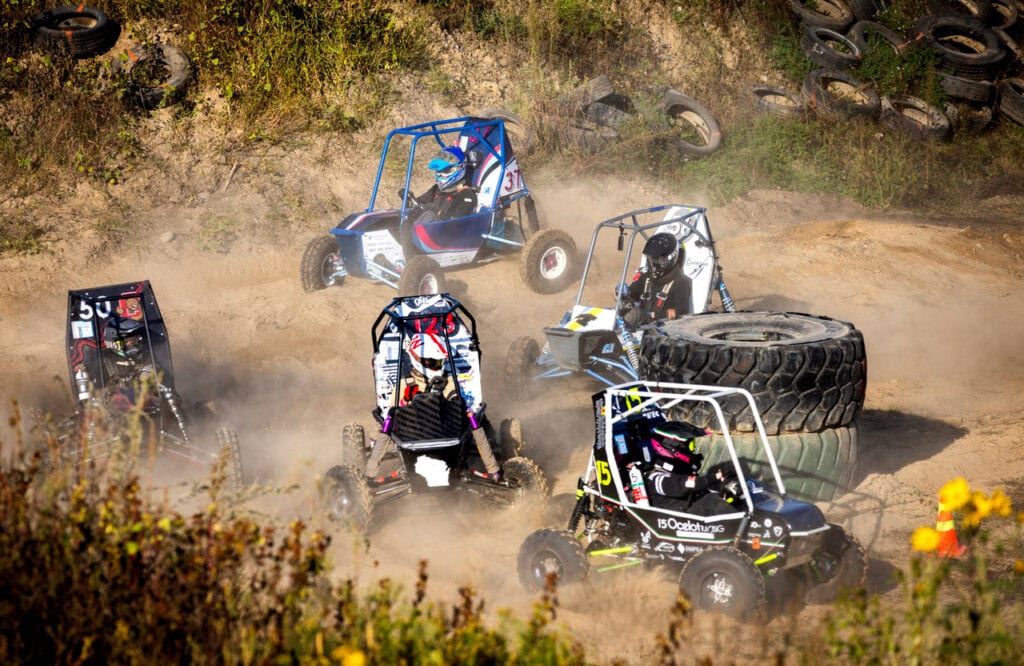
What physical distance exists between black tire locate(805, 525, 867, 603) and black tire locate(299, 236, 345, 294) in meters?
8.95

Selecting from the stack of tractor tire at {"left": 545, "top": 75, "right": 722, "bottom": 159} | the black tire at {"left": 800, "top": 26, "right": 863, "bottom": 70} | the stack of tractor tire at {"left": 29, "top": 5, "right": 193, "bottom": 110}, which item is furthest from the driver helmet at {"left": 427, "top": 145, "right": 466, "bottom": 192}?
the black tire at {"left": 800, "top": 26, "right": 863, "bottom": 70}

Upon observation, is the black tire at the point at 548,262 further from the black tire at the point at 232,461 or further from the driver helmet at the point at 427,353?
the black tire at the point at 232,461

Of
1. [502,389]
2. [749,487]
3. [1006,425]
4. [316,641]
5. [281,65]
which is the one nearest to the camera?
[316,641]

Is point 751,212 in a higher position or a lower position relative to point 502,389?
higher

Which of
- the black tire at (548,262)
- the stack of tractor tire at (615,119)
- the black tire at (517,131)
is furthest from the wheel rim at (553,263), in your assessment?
the stack of tractor tire at (615,119)

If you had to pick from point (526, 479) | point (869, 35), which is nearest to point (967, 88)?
point (869, 35)

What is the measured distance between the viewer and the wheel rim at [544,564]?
6926 millimetres

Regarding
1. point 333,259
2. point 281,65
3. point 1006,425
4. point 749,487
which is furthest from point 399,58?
point 749,487

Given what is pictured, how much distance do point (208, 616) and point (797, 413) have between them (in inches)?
206

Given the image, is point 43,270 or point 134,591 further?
point 43,270

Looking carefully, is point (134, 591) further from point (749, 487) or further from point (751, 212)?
point (751, 212)

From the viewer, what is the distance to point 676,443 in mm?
7293

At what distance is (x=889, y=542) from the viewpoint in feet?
24.9

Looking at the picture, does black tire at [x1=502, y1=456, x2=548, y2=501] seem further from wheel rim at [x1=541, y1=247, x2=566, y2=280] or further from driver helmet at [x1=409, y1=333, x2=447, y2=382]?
wheel rim at [x1=541, y1=247, x2=566, y2=280]
